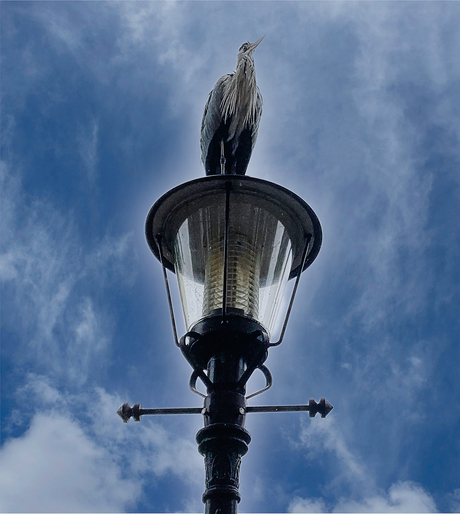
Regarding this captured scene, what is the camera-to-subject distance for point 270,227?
3268 millimetres

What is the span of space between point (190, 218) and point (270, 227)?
49cm

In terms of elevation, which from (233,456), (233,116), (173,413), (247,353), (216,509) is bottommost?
(216,509)

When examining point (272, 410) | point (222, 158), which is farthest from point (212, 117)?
point (272, 410)

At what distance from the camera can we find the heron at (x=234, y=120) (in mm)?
3988

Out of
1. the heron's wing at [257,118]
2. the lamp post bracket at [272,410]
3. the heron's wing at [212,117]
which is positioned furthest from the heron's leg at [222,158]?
the lamp post bracket at [272,410]

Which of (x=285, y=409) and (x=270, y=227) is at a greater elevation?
(x=270, y=227)

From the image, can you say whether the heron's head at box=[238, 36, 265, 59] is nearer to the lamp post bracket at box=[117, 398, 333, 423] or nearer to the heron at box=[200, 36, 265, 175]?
the heron at box=[200, 36, 265, 175]

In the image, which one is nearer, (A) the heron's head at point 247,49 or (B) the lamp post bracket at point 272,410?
(B) the lamp post bracket at point 272,410

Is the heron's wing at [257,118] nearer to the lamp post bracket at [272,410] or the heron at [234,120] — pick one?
the heron at [234,120]

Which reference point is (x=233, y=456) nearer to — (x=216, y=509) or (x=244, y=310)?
(x=216, y=509)

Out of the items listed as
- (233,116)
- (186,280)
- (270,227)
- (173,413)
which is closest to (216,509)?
(173,413)

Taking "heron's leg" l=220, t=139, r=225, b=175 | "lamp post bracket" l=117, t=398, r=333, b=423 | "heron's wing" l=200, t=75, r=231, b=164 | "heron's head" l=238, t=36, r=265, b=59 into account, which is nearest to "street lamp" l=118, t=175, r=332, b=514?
"lamp post bracket" l=117, t=398, r=333, b=423

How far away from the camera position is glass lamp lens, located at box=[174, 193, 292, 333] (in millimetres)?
3084

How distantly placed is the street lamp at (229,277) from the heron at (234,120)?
32.6 inches
